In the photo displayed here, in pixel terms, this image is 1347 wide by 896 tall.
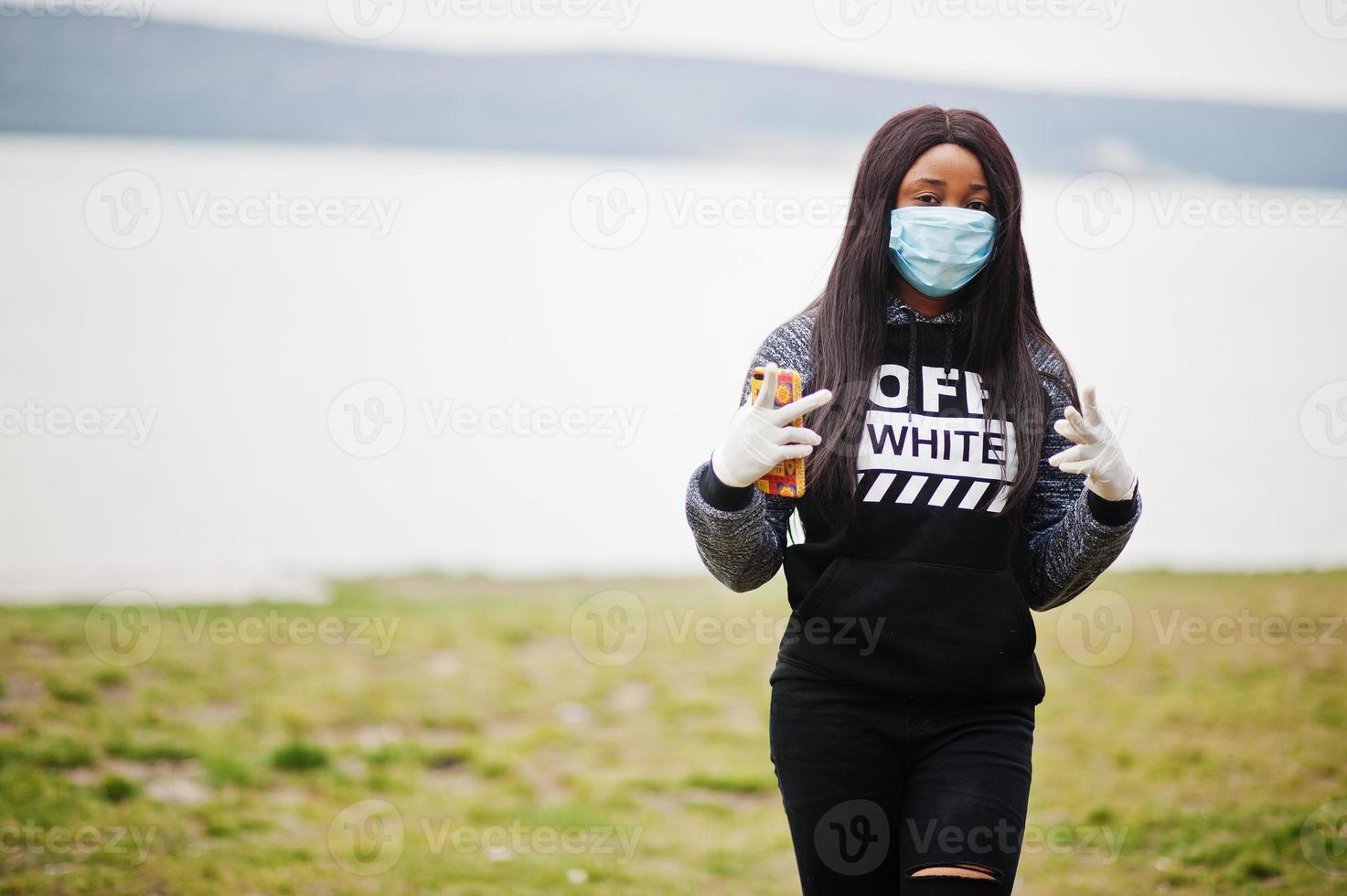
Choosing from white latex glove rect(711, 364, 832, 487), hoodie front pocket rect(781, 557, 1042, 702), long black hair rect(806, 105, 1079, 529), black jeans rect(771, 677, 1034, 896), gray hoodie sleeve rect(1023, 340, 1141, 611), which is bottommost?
black jeans rect(771, 677, 1034, 896)

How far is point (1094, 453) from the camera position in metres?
2.03

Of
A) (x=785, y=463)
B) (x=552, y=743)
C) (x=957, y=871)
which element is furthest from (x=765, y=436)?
(x=552, y=743)

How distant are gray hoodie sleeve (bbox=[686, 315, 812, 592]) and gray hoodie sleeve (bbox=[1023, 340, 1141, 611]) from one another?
45cm

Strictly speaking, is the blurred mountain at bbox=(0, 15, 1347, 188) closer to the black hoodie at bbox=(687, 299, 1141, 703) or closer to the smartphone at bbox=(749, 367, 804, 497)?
the black hoodie at bbox=(687, 299, 1141, 703)

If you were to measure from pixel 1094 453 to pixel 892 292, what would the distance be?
473mm

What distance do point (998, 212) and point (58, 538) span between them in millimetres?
5465

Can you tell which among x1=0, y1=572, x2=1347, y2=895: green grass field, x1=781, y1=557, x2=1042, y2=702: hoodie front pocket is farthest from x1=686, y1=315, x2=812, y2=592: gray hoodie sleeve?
x1=0, y1=572, x2=1347, y2=895: green grass field

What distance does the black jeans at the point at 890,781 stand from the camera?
6.51ft

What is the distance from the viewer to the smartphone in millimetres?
2041

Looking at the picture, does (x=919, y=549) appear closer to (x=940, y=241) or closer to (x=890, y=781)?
(x=890, y=781)

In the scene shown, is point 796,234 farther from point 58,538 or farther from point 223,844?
point 223,844

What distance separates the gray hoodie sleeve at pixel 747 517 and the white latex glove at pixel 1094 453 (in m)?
0.45

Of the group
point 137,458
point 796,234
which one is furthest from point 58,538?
point 796,234

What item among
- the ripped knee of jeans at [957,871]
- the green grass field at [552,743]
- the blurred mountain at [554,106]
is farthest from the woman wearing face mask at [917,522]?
the blurred mountain at [554,106]
